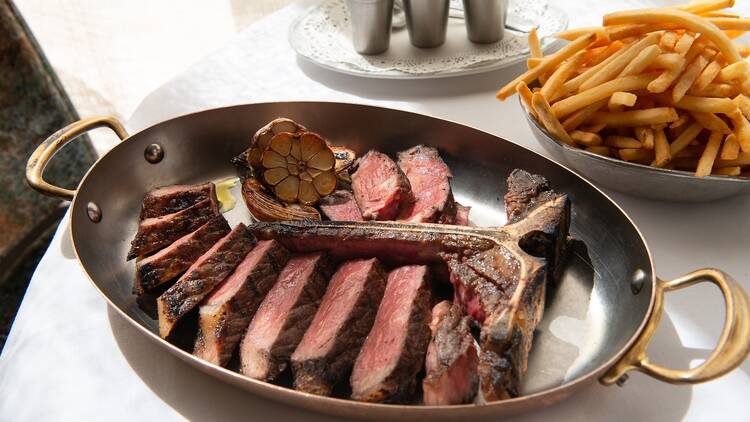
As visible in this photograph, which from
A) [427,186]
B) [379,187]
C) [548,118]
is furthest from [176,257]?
[548,118]

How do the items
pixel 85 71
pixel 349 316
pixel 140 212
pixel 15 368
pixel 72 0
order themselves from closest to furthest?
1. pixel 349 316
2. pixel 15 368
3. pixel 140 212
4. pixel 85 71
5. pixel 72 0

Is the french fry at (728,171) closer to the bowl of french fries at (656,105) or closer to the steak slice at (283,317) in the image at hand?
the bowl of french fries at (656,105)

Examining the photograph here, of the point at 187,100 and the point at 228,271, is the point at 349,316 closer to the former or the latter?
the point at 228,271

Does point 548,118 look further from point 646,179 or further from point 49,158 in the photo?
point 49,158

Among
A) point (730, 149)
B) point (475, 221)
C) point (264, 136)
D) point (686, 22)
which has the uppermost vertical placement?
point (686, 22)

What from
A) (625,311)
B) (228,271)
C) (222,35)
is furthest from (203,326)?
(222,35)

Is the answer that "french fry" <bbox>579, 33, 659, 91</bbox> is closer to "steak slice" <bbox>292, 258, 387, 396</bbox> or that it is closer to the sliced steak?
the sliced steak

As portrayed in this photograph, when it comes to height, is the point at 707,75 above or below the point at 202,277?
above
